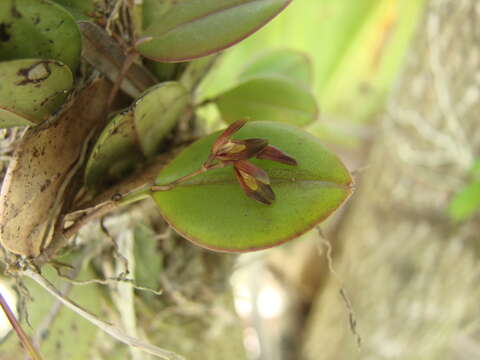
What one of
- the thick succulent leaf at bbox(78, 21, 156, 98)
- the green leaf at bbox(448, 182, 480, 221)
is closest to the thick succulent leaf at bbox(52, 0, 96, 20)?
the thick succulent leaf at bbox(78, 21, 156, 98)

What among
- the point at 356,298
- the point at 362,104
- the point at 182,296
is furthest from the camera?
the point at 362,104

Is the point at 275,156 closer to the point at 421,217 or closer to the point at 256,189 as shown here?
the point at 256,189

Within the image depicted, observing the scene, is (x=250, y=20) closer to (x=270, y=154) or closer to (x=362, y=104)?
(x=270, y=154)

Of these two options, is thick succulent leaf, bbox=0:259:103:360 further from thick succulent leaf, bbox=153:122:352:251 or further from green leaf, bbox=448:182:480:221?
green leaf, bbox=448:182:480:221

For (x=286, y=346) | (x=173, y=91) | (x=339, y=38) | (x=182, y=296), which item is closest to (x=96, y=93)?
(x=173, y=91)

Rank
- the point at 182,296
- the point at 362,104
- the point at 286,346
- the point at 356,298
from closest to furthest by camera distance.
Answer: the point at 182,296 → the point at 356,298 → the point at 286,346 → the point at 362,104

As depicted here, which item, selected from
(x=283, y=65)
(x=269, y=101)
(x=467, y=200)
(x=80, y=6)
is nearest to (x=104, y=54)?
(x=80, y=6)

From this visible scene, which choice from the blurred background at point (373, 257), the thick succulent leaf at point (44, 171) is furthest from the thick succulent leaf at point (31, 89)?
the blurred background at point (373, 257)
